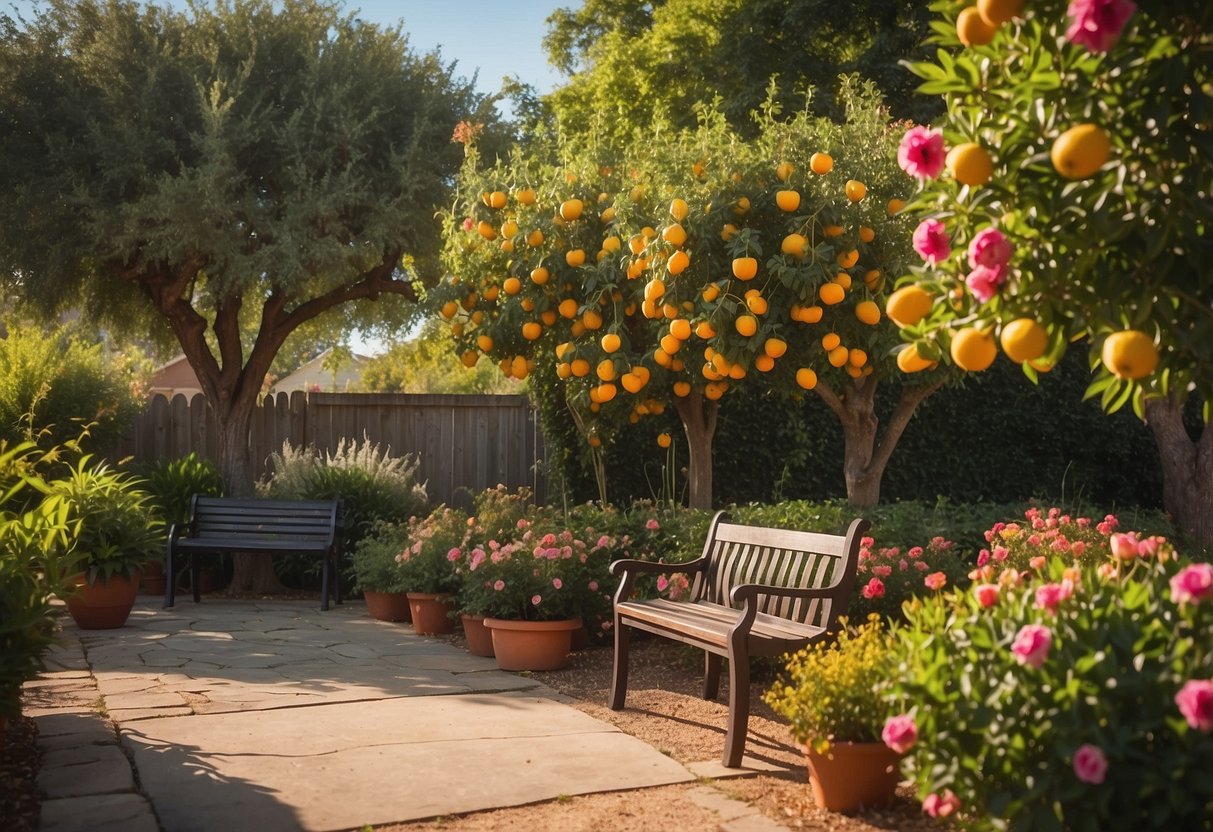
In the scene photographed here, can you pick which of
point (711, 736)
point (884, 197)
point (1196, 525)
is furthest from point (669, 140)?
point (1196, 525)

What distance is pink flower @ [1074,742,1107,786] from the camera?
2.35 metres

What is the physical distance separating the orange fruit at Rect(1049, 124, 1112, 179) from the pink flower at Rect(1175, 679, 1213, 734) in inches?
42.0

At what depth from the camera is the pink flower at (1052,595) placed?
269 cm

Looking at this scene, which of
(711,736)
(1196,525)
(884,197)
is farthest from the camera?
(1196,525)

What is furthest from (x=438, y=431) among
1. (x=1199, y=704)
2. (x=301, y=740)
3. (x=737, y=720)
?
(x=1199, y=704)

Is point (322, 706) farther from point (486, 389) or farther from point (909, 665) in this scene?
point (486, 389)

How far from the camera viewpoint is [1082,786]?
2.43 metres

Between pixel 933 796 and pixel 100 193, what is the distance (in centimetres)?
987

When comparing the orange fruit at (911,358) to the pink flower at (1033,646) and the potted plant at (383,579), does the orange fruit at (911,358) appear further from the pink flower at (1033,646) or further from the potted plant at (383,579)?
the potted plant at (383,579)

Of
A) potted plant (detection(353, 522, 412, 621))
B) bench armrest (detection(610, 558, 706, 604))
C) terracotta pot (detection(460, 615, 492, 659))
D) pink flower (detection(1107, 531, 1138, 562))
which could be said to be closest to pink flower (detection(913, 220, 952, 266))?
pink flower (detection(1107, 531, 1138, 562))

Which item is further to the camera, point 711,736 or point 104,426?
point 104,426

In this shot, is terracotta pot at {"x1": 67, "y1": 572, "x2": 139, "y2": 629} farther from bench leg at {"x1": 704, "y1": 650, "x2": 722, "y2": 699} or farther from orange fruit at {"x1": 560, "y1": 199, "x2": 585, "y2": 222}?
bench leg at {"x1": 704, "y1": 650, "x2": 722, "y2": 699}

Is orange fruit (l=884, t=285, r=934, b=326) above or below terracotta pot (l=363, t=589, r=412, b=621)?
above

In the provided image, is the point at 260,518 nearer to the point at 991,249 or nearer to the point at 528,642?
the point at 528,642
